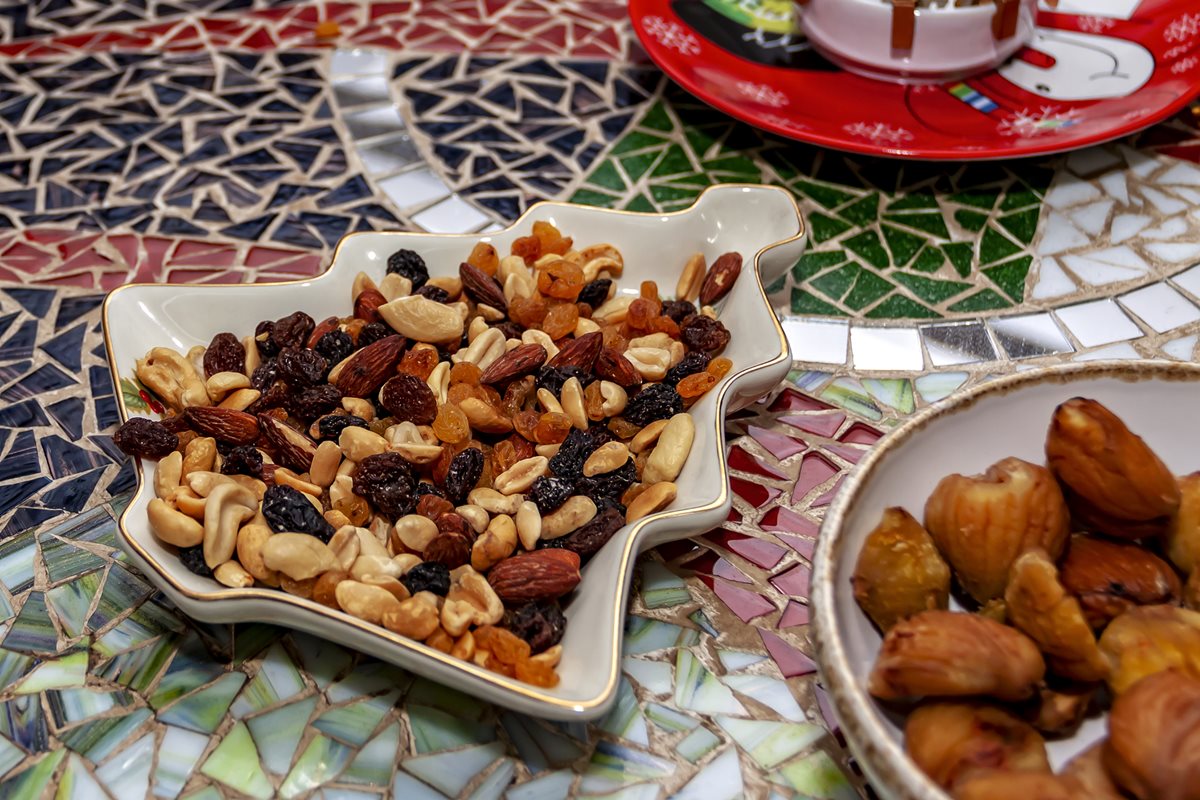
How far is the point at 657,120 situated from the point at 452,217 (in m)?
0.21

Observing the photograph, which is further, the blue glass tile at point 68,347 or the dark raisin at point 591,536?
the blue glass tile at point 68,347

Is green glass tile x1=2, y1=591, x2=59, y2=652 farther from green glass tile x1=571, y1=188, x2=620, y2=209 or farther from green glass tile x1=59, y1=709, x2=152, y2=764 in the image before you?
green glass tile x1=571, y1=188, x2=620, y2=209

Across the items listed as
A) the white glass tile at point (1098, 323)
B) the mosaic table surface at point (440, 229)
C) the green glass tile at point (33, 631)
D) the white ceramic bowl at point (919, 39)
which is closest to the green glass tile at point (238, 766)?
the mosaic table surface at point (440, 229)

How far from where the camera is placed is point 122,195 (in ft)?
2.59

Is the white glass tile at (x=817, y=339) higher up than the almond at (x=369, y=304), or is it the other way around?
the almond at (x=369, y=304)

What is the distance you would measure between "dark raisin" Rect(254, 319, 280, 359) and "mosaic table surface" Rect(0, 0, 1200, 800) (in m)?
0.10

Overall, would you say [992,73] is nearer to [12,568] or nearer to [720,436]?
[720,436]

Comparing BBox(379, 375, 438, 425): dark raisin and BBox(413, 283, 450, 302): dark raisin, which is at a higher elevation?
BBox(413, 283, 450, 302): dark raisin

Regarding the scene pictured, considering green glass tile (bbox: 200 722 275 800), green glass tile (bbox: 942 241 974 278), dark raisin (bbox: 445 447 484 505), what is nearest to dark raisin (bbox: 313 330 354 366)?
dark raisin (bbox: 445 447 484 505)

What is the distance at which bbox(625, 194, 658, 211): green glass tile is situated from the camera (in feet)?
2.48

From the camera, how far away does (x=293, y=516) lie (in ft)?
1.52

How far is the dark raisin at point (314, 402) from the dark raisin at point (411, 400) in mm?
32

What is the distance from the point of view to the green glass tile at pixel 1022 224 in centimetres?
71

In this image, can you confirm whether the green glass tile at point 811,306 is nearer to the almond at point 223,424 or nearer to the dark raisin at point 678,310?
the dark raisin at point 678,310
